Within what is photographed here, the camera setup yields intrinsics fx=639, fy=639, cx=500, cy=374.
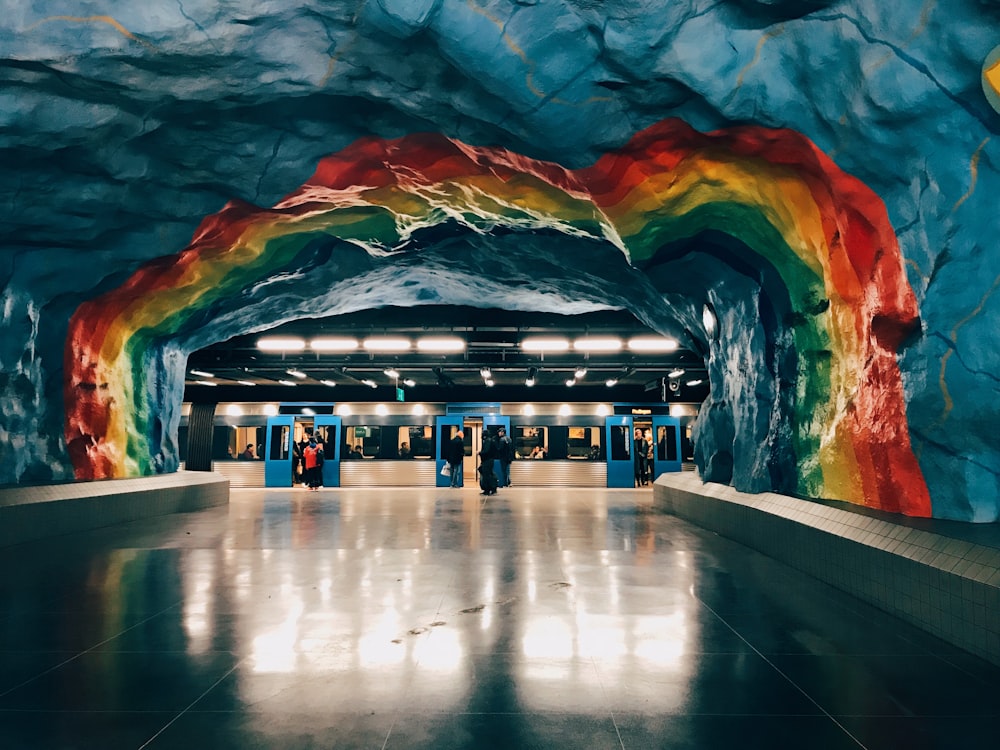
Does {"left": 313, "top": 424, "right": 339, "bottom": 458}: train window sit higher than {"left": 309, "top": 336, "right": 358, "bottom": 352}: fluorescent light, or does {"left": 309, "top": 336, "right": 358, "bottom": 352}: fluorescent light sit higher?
{"left": 309, "top": 336, "right": 358, "bottom": 352}: fluorescent light

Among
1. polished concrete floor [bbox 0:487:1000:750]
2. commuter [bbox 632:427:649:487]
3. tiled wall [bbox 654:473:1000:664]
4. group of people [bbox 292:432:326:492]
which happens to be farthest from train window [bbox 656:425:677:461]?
polished concrete floor [bbox 0:487:1000:750]

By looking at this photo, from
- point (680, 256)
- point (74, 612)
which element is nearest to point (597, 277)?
point (680, 256)

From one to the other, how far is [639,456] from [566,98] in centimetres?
1621

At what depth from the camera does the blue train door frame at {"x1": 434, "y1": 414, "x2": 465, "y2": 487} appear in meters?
19.5

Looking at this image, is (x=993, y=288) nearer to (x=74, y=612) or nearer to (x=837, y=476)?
(x=837, y=476)

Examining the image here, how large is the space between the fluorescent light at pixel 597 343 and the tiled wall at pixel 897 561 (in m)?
7.03

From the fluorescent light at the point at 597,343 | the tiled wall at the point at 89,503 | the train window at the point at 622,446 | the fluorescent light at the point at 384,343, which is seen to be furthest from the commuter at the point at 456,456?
the tiled wall at the point at 89,503

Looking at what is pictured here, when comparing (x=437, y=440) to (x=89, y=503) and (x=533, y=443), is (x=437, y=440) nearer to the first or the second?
(x=533, y=443)

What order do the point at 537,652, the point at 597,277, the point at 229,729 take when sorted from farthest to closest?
the point at 597,277 → the point at 537,652 → the point at 229,729

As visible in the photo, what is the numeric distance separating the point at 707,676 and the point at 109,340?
9026 millimetres

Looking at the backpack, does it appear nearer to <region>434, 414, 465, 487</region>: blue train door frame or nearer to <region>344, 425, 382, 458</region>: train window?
<region>434, 414, 465, 487</region>: blue train door frame

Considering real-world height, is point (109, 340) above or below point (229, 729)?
above

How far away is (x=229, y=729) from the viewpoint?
2457mm

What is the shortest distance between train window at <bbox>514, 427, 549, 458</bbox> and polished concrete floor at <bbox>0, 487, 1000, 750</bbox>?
13.7 meters
